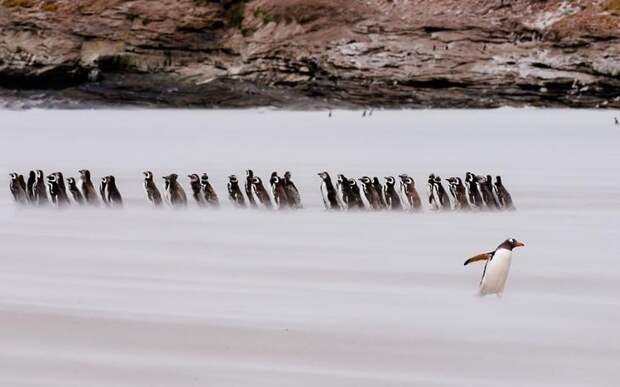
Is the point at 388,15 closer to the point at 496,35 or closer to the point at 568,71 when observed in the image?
the point at 496,35

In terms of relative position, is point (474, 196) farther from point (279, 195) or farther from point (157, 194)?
point (157, 194)

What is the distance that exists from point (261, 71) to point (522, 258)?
32.2 meters

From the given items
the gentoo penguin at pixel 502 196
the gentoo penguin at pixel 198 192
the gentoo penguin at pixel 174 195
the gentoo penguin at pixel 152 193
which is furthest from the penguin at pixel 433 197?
the gentoo penguin at pixel 152 193

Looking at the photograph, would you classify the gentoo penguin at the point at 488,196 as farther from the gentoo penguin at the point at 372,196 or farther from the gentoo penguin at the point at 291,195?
the gentoo penguin at the point at 291,195

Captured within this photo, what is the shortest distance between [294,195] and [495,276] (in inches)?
196

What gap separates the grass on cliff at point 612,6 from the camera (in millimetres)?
38281

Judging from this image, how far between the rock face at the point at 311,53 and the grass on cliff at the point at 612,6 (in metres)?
0.04

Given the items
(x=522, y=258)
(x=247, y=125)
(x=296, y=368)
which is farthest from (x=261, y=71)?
(x=296, y=368)

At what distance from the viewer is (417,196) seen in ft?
42.0

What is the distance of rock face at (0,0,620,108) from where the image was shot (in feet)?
124

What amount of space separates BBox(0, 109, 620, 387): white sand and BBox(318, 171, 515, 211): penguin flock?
26 cm

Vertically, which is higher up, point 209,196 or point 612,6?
point 612,6

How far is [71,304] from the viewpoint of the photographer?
792cm

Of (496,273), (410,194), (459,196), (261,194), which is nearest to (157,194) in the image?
(261,194)
